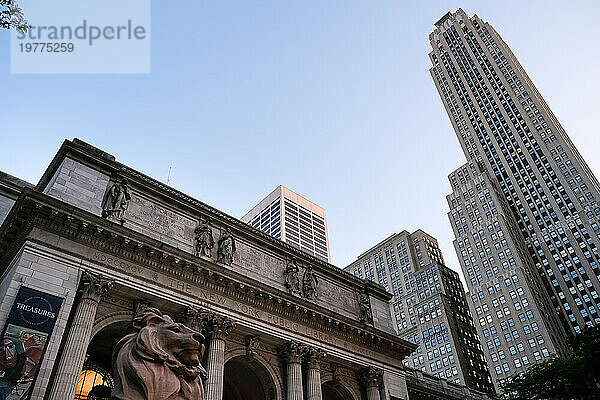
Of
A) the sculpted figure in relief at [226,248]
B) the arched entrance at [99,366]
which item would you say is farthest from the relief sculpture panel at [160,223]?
the arched entrance at [99,366]

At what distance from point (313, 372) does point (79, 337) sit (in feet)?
48.0

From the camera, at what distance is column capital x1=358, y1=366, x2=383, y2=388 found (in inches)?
1302

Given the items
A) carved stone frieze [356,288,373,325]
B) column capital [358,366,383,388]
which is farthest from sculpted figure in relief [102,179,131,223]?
column capital [358,366,383,388]

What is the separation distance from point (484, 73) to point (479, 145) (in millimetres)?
22742

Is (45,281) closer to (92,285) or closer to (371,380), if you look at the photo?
(92,285)

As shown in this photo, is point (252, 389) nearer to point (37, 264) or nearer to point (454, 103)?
point (37, 264)

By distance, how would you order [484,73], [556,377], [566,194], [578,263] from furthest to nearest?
[484,73] → [566,194] → [578,263] → [556,377]

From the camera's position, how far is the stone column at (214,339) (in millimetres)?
24375

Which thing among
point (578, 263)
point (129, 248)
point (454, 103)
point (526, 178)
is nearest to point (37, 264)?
point (129, 248)

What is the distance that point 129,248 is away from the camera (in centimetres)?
2453

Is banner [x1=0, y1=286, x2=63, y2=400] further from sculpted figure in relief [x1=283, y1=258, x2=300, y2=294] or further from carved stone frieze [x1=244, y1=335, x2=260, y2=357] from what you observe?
sculpted figure in relief [x1=283, y1=258, x2=300, y2=294]

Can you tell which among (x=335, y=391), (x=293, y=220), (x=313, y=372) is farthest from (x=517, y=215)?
(x=313, y=372)

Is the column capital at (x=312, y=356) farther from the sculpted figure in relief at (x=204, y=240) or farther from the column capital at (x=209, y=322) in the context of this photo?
the sculpted figure in relief at (x=204, y=240)

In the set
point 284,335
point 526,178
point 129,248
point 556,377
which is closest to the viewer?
point 129,248
